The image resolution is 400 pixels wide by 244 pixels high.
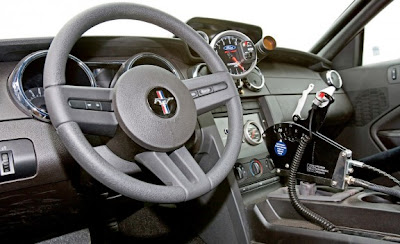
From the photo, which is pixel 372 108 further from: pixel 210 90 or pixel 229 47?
pixel 210 90

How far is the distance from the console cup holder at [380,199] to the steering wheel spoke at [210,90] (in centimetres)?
56

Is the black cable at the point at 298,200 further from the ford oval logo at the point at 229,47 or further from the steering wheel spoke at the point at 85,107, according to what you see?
the steering wheel spoke at the point at 85,107

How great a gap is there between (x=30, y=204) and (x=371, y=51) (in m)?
2.02

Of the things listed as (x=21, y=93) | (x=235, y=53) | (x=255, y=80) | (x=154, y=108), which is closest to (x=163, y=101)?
(x=154, y=108)

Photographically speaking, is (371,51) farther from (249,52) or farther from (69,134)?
(69,134)

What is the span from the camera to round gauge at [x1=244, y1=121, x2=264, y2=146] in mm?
1431

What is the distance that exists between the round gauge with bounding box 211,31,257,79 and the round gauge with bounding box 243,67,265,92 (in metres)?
0.10

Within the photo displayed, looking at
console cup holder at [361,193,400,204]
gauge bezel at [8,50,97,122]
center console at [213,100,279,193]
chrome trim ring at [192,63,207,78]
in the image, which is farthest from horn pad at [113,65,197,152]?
console cup holder at [361,193,400,204]

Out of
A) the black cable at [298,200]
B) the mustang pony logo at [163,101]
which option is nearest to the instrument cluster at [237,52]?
the black cable at [298,200]

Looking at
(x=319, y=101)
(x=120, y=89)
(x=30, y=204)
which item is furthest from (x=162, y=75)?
(x=30, y=204)

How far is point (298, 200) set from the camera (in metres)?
1.17

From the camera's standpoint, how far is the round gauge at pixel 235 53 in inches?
56.7

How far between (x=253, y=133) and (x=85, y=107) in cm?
84

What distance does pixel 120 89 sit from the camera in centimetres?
79
